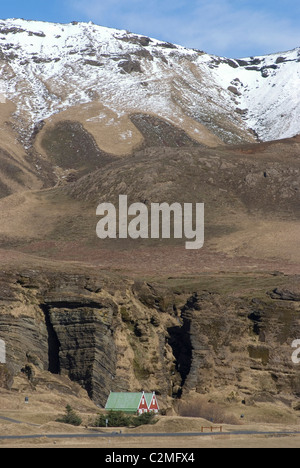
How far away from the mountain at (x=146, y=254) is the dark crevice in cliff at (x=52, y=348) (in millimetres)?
80

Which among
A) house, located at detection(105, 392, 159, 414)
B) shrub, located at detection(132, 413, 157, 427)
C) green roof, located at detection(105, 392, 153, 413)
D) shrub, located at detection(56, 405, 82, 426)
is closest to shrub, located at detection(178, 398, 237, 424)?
house, located at detection(105, 392, 159, 414)

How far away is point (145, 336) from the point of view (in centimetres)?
6131

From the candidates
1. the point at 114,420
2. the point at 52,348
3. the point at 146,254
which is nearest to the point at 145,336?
the point at 52,348

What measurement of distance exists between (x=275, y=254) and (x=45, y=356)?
4381 cm

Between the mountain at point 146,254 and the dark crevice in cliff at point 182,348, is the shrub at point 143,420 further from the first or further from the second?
the dark crevice in cliff at point 182,348

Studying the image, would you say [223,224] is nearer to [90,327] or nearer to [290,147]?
[290,147]

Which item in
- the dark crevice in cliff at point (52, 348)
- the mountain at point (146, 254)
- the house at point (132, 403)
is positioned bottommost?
the house at point (132, 403)

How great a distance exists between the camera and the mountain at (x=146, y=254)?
2250 inches

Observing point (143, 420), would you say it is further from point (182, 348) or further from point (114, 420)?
point (182, 348)

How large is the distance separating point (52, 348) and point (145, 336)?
729 cm

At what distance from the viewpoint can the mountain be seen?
57.2 meters

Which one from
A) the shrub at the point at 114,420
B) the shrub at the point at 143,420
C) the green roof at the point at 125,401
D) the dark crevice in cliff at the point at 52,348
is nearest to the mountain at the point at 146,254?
the dark crevice in cliff at the point at 52,348

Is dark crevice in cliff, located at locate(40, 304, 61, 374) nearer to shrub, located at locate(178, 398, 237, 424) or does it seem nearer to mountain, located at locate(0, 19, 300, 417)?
mountain, located at locate(0, 19, 300, 417)
